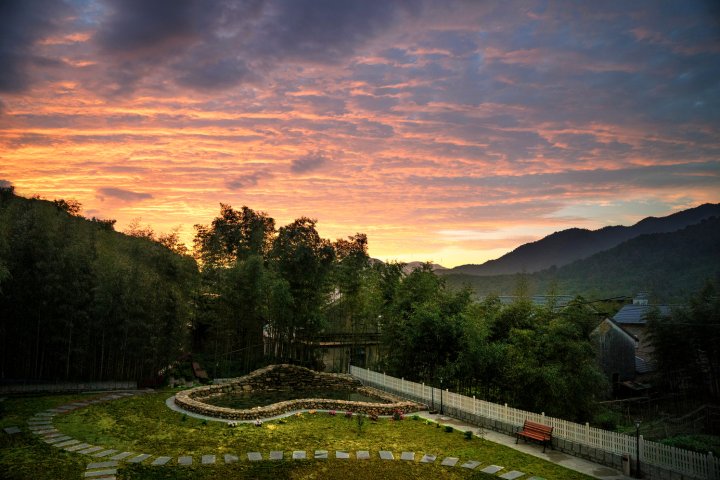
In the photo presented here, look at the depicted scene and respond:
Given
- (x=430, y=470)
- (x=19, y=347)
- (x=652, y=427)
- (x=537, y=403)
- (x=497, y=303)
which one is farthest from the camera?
(x=497, y=303)

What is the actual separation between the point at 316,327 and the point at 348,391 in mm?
4764

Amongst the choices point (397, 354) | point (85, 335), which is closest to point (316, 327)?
point (397, 354)

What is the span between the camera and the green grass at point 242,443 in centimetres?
1036

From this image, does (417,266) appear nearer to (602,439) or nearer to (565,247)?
(602,439)

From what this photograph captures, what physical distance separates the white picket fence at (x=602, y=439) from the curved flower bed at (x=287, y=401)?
209 centimetres

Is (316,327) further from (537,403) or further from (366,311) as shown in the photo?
(537,403)

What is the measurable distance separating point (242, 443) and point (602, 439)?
9.79 meters

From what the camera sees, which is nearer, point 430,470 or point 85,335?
point 430,470

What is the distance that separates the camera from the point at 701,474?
9.57 m

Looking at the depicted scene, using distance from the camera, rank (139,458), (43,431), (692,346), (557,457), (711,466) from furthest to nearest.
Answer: (692,346)
(43,431)
(557,457)
(139,458)
(711,466)

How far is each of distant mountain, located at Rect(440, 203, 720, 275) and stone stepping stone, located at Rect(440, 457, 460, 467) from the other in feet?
228

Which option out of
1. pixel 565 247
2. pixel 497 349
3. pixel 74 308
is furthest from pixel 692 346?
pixel 565 247

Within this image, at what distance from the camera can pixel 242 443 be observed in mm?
12812

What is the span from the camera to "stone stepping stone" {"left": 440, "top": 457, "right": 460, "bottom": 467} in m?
11.3
